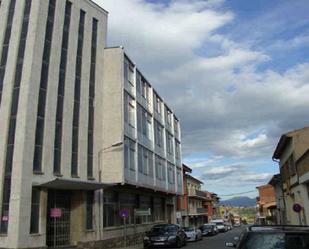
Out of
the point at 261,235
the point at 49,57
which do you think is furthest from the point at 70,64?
the point at 261,235

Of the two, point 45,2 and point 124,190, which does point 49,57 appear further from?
point 124,190

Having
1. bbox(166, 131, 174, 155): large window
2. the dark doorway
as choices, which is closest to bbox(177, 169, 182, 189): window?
bbox(166, 131, 174, 155): large window

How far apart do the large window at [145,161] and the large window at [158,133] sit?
10.7 ft

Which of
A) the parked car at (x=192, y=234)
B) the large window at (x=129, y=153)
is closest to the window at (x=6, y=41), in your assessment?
the large window at (x=129, y=153)

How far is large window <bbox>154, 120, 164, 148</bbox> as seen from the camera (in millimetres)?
44416

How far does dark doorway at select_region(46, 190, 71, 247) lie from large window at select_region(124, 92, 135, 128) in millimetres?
7677

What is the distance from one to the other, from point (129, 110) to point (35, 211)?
12270 mm

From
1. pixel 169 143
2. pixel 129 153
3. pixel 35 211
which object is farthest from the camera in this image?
pixel 169 143

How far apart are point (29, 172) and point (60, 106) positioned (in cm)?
521

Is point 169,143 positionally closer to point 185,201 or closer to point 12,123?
point 185,201

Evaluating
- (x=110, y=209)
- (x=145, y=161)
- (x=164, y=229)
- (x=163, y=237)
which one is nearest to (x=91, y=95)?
(x=110, y=209)

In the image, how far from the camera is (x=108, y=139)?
32.7 metres

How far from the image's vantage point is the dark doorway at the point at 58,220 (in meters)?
27.7

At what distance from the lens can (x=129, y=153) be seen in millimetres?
34438
